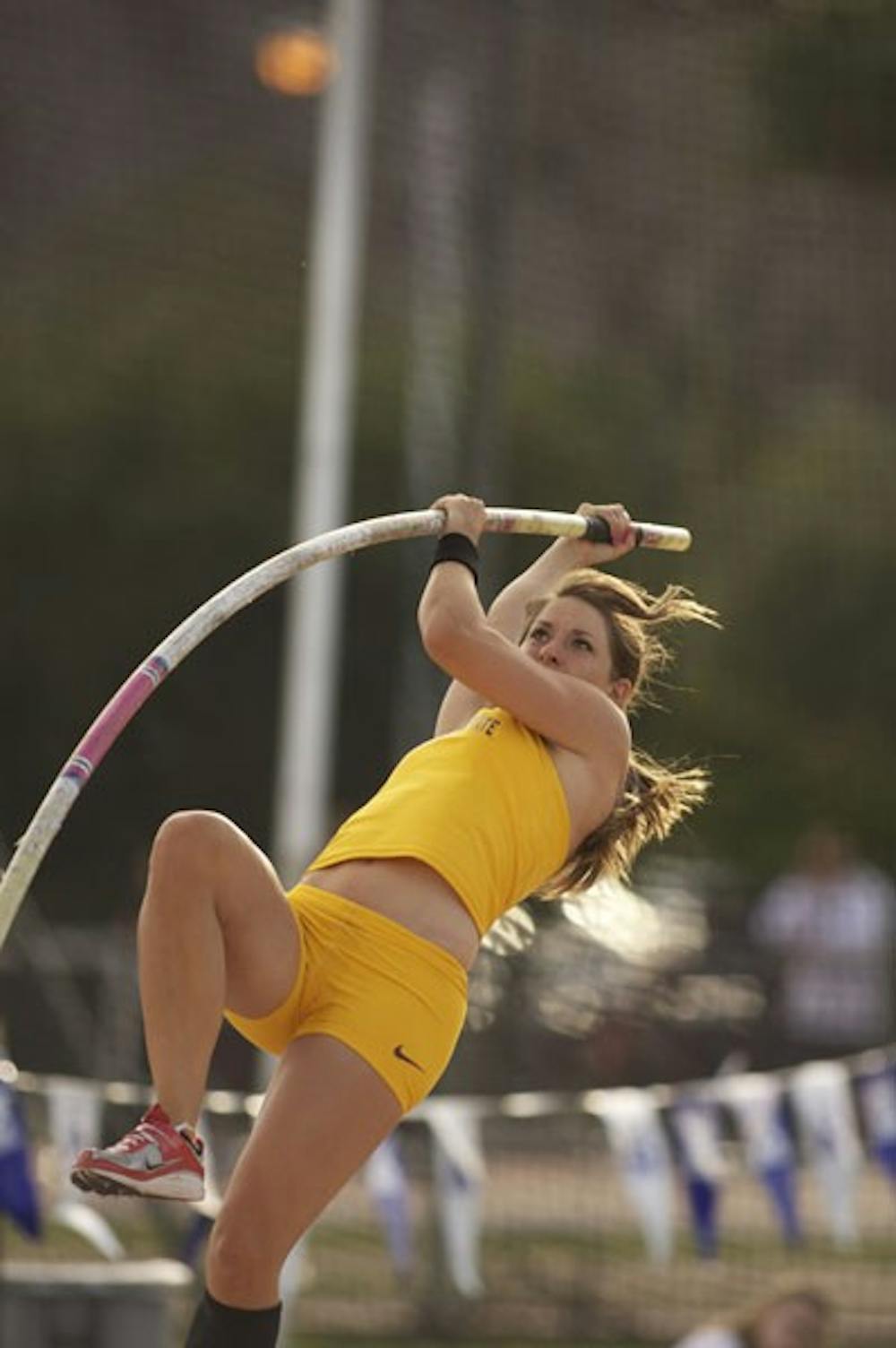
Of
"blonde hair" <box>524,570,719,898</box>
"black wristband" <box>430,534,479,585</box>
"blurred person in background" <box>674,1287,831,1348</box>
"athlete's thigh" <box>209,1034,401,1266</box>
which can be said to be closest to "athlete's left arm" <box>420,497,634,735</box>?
"blonde hair" <box>524,570,719,898</box>

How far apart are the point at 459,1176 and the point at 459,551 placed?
3819mm

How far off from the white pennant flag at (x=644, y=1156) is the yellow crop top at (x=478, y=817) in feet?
11.6

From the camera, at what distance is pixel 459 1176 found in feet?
30.1

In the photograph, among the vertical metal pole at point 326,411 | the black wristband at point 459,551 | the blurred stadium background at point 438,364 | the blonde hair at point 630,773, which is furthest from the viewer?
the blurred stadium background at point 438,364

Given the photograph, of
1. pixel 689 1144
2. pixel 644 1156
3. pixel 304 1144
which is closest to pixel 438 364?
pixel 644 1156

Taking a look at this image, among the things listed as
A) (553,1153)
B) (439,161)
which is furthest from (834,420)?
(553,1153)

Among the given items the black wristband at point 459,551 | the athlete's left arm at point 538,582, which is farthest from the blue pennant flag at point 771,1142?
the black wristband at point 459,551

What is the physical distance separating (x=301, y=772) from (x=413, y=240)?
18.6 ft

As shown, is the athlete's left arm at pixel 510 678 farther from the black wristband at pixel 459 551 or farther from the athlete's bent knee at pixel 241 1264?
the athlete's bent knee at pixel 241 1264

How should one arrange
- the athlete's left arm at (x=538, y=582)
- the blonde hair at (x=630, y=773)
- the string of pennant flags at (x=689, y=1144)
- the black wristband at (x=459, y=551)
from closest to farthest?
the black wristband at (x=459, y=551)
the blonde hair at (x=630, y=773)
the athlete's left arm at (x=538, y=582)
the string of pennant flags at (x=689, y=1144)

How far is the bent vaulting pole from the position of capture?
17.6 ft

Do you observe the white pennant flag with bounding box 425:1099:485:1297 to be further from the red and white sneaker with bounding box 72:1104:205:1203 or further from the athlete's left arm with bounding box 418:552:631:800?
the red and white sneaker with bounding box 72:1104:205:1203

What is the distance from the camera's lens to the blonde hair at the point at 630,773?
592 cm

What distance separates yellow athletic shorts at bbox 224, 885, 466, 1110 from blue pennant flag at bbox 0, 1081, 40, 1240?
2.47 metres
